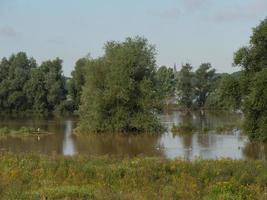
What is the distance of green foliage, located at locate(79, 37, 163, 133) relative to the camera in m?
52.0

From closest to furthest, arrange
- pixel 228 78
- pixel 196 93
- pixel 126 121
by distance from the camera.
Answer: pixel 228 78 < pixel 126 121 < pixel 196 93

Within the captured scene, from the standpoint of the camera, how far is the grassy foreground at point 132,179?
12211 mm

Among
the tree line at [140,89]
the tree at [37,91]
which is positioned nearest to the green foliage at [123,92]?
the tree line at [140,89]

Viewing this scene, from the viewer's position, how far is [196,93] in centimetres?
11381

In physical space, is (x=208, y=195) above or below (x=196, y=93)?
below

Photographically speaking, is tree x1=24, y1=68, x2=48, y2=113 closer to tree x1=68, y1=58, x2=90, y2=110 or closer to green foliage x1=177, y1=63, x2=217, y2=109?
tree x1=68, y1=58, x2=90, y2=110

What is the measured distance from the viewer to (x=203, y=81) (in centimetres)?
11062

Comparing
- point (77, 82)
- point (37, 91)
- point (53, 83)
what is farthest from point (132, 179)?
point (37, 91)

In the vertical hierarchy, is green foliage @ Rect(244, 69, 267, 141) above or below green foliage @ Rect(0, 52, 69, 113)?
below

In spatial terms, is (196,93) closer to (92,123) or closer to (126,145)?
(92,123)

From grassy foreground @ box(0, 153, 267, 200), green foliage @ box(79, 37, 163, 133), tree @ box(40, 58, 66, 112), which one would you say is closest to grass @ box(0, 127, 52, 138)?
green foliage @ box(79, 37, 163, 133)

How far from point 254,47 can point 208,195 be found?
103ft

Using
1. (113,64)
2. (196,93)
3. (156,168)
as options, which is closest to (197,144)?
(113,64)

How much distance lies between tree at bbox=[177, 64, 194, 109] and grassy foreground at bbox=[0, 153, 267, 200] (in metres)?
89.2
